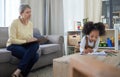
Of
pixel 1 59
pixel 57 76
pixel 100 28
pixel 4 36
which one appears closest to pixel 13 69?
A: pixel 1 59

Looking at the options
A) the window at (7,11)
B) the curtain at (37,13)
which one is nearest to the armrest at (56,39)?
the curtain at (37,13)

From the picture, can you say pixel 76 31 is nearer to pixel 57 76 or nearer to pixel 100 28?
pixel 100 28

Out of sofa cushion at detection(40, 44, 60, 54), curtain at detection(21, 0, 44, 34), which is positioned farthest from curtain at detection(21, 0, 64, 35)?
sofa cushion at detection(40, 44, 60, 54)

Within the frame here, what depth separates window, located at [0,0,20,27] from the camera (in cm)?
402

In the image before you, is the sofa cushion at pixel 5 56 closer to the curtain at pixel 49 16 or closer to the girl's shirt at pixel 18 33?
the girl's shirt at pixel 18 33

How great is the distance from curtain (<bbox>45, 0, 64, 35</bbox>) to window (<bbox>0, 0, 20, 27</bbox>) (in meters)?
1.10

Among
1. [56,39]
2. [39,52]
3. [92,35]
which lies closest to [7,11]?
[56,39]

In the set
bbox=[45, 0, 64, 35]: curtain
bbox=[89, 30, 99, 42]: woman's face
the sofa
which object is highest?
bbox=[45, 0, 64, 35]: curtain

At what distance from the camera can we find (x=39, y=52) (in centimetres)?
322

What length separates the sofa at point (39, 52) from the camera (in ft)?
8.84

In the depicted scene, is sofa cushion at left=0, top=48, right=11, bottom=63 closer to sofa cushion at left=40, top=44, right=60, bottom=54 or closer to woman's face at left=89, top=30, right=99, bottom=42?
sofa cushion at left=40, top=44, right=60, bottom=54

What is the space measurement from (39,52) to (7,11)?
1.41 metres

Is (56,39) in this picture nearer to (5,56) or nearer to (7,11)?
(7,11)

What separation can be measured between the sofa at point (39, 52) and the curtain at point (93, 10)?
1.19 meters
